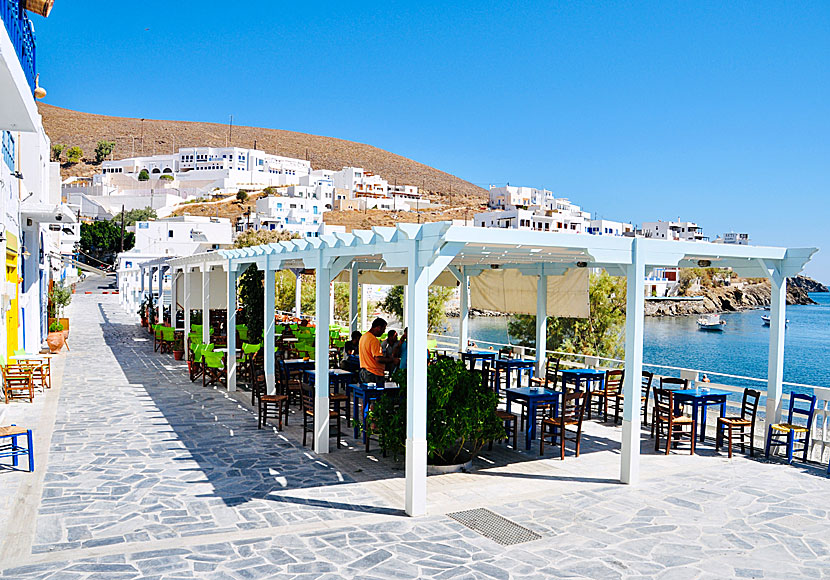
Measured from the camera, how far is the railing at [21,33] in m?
5.42

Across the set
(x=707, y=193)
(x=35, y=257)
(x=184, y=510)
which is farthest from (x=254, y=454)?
(x=707, y=193)

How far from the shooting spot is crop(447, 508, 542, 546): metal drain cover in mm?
5516

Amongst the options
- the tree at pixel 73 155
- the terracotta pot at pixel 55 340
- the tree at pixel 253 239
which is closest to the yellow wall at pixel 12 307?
the terracotta pot at pixel 55 340

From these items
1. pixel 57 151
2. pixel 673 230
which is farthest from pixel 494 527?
pixel 57 151

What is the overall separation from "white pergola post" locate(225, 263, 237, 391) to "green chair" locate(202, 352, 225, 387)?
0.23m

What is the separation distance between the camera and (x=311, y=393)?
29.5 ft

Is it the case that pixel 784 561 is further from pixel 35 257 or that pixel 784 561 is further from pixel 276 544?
pixel 35 257

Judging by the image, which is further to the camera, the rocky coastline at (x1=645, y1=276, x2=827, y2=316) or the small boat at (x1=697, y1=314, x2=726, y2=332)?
the rocky coastline at (x1=645, y1=276, x2=827, y2=316)

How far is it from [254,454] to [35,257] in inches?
418

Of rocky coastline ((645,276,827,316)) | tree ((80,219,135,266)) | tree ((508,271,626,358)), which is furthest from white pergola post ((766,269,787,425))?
tree ((80,219,135,266))

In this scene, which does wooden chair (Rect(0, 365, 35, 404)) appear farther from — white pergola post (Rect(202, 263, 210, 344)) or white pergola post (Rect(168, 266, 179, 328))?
white pergola post (Rect(168, 266, 179, 328))

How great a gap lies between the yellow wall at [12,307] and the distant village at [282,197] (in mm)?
47667

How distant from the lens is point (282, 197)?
98.6m

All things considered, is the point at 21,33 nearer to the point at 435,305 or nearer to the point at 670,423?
the point at 670,423
